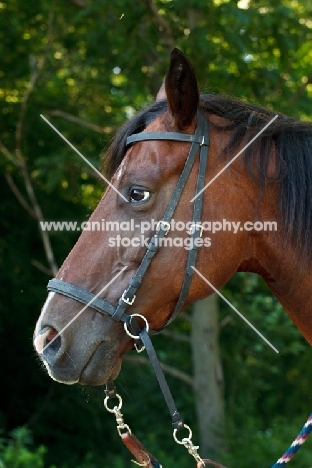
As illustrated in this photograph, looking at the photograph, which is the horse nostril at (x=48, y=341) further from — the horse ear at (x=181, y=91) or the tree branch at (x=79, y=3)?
the tree branch at (x=79, y=3)

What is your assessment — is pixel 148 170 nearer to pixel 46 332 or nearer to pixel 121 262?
pixel 121 262

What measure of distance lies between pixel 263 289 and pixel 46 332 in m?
5.96

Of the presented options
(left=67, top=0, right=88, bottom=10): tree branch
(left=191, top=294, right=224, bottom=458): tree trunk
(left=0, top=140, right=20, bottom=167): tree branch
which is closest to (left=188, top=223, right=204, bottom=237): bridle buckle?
(left=191, top=294, right=224, bottom=458): tree trunk

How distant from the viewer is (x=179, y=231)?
2.42m

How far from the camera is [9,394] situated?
25.6 ft

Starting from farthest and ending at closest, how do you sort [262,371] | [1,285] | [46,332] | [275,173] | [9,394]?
[262,371], [9,394], [1,285], [275,173], [46,332]

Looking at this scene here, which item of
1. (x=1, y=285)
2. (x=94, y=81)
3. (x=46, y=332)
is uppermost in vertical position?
(x=46, y=332)

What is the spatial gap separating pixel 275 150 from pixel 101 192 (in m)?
4.21

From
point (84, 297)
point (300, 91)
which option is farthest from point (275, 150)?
point (300, 91)

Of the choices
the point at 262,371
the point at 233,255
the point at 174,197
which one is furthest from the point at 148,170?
the point at 262,371

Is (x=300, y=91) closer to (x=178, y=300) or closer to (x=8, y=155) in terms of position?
(x=8, y=155)

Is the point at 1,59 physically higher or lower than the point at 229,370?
higher

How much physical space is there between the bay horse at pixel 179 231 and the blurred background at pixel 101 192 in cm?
225

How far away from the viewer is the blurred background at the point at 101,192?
518 centimetres
